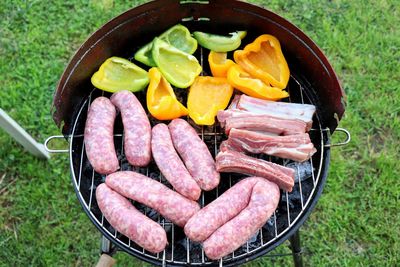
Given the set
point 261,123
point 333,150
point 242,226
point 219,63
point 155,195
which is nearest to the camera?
point 242,226

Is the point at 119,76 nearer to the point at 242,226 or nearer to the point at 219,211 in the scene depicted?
the point at 219,211

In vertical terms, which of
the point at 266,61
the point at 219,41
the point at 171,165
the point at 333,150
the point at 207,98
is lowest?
the point at 333,150

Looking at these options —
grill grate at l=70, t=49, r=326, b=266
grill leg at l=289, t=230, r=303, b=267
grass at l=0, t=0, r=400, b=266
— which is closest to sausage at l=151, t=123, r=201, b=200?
grill grate at l=70, t=49, r=326, b=266

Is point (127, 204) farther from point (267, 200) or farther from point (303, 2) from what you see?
point (303, 2)

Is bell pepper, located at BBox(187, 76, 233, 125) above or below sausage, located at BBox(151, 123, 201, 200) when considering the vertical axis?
above

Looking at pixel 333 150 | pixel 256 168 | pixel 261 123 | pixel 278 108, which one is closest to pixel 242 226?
pixel 256 168

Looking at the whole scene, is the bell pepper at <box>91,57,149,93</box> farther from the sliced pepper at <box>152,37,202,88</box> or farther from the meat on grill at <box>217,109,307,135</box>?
the meat on grill at <box>217,109,307,135</box>
